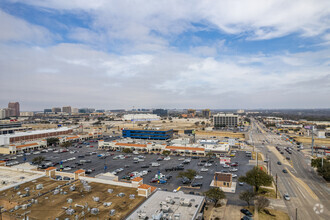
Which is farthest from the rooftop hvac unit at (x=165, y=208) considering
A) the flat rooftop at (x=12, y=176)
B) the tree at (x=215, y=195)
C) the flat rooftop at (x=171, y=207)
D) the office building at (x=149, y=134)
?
the office building at (x=149, y=134)

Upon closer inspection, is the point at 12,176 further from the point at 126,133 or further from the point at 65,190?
the point at 126,133

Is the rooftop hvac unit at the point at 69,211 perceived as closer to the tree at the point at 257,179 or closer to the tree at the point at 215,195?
the tree at the point at 215,195

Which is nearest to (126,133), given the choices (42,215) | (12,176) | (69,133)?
(69,133)

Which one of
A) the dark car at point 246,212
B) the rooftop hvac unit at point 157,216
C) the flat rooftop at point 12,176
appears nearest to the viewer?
the rooftop hvac unit at point 157,216

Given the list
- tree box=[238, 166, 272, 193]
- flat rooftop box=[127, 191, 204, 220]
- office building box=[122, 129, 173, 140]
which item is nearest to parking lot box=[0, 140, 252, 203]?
tree box=[238, 166, 272, 193]

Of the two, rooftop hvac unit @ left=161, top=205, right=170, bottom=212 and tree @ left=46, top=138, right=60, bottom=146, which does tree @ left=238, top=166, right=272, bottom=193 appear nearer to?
rooftop hvac unit @ left=161, top=205, right=170, bottom=212

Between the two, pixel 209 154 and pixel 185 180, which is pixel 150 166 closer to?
pixel 185 180

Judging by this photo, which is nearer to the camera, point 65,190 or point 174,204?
point 174,204

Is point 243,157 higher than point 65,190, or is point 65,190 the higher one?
point 65,190
